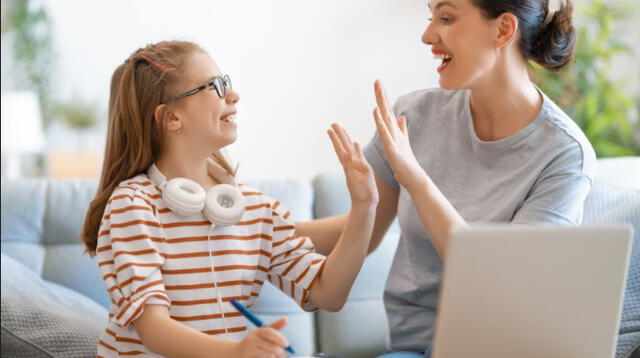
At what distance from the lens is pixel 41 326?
1.78m

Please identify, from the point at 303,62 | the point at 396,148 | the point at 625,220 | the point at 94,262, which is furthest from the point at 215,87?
the point at 303,62

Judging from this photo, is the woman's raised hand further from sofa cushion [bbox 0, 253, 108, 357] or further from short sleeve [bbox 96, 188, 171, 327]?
sofa cushion [bbox 0, 253, 108, 357]

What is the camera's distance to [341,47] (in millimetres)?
4348

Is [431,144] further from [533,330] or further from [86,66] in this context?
[86,66]

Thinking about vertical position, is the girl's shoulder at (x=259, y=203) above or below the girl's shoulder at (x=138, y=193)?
below

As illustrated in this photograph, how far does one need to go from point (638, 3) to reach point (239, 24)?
7.01ft

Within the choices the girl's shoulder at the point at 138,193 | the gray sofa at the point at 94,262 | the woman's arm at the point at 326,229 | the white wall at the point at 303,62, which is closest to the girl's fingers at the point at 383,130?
the woman's arm at the point at 326,229

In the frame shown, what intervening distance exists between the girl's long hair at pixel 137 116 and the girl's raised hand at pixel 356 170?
0.34m

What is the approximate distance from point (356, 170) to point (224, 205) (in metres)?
0.26

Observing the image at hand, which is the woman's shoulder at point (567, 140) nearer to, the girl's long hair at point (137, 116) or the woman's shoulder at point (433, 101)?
the woman's shoulder at point (433, 101)

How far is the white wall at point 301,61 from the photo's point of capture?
14.2 feet

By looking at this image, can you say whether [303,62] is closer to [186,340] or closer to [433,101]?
[433,101]

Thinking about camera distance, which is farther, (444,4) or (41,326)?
(41,326)

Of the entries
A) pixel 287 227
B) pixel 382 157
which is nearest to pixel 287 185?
pixel 382 157
